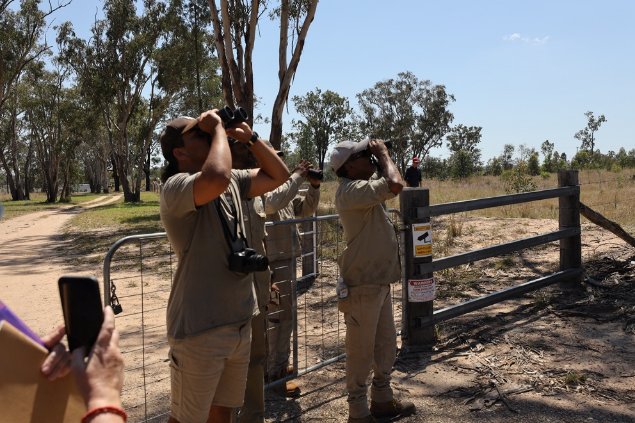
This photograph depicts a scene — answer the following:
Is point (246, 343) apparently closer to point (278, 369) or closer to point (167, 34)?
point (278, 369)

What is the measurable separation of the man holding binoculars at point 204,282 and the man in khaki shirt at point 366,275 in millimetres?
1200

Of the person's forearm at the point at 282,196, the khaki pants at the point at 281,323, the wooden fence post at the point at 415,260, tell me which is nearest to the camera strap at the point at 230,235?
the person's forearm at the point at 282,196

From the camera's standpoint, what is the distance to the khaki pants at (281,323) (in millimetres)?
4602

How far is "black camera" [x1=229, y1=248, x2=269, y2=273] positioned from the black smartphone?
1.21 m

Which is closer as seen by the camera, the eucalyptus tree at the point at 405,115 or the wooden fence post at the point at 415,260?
Result: the wooden fence post at the point at 415,260

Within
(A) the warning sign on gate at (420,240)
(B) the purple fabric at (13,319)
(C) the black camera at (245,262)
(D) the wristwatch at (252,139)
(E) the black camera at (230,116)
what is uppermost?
(E) the black camera at (230,116)

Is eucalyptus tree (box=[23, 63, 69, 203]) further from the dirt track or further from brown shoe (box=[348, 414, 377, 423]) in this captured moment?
brown shoe (box=[348, 414, 377, 423])

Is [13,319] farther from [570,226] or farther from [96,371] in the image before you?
[570,226]

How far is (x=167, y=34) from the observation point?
31469mm

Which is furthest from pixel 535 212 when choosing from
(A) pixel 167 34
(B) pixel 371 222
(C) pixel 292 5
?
(A) pixel 167 34

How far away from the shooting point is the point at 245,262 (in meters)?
2.61

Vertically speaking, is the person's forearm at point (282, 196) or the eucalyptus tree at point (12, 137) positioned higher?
the eucalyptus tree at point (12, 137)

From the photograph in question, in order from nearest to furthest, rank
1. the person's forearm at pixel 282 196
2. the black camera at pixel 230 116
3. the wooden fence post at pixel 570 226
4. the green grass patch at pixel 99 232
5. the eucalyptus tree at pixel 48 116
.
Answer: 1. the black camera at pixel 230 116
2. the person's forearm at pixel 282 196
3. the wooden fence post at pixel 570 226
4. the green grass patch at pixel 99 232
5. the eucalyptus tree at pixel 48 116

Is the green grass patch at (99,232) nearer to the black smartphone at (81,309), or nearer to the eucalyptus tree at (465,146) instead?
the black smartphone at (81,309)
